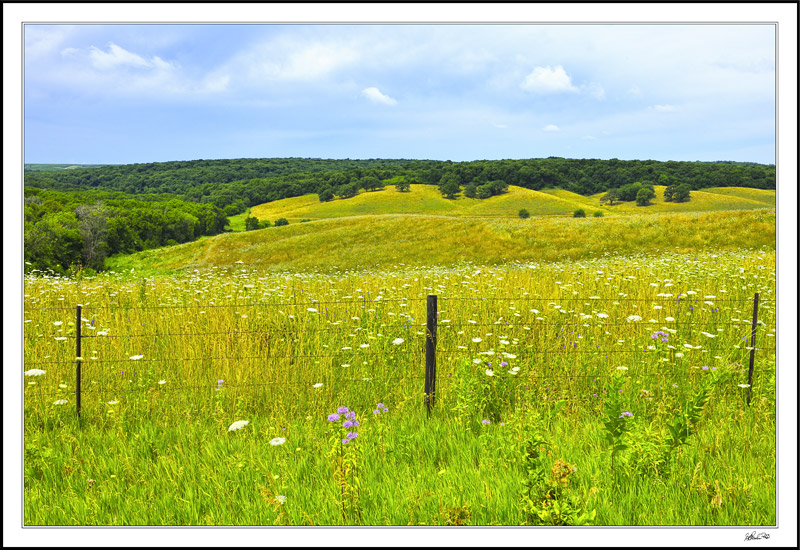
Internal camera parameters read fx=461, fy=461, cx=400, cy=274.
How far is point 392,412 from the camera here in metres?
4.71

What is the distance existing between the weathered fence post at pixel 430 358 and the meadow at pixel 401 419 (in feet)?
0.44

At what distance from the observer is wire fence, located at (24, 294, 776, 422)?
4.94 m

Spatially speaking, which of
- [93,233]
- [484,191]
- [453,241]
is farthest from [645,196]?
[93,233]

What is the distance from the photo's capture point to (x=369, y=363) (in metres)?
5.72

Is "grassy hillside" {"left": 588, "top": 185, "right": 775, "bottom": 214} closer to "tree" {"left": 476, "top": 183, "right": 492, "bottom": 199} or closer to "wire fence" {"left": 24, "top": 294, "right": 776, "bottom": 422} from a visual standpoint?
"tree" {"left": 476, "top": 183, "right": 492, "bottom": 199}

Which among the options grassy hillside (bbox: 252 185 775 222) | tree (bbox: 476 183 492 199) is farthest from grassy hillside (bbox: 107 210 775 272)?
tree (bbox: 476 183 492 199)

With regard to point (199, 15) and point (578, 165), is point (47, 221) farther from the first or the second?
point (578, 165)

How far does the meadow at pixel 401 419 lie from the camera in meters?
3.05

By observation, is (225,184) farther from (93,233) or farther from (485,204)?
(93,233)

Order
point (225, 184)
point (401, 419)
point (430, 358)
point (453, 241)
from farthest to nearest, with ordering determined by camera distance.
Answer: point (225, 184) < point (453, 241) < point (430, 358) < point (401, 419)

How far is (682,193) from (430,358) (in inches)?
4744

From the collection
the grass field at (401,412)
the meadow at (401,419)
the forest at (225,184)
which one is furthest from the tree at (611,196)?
the meadow at (401,419)

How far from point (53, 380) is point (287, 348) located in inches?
106

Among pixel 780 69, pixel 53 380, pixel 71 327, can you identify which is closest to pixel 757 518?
pixel 780 69
